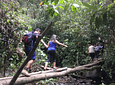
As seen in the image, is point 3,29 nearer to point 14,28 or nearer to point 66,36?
point 14,28

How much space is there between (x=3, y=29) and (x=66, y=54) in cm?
662

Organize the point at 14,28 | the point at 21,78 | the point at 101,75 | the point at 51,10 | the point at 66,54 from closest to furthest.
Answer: the point at 51,10 → the point at 21,78 → the point at 14,28 → the point at 101,75 → the point at 66,54

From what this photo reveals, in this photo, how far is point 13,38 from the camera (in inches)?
192

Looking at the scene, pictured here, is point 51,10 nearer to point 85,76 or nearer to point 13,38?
point 13,38

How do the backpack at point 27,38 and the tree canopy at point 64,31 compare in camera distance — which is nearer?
the backpack at point 27,38

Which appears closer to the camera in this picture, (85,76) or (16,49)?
(16,49)

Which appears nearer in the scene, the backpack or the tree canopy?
the backpack

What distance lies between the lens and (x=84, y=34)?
29.1 ft

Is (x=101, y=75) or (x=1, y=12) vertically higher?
(x=1, y=12)

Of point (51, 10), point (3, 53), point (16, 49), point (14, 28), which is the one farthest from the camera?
point (16, 49)

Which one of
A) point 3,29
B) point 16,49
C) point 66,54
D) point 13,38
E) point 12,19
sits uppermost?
point 12,19

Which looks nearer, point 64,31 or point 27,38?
point 27,38

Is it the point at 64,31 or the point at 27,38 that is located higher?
the point at 27,38

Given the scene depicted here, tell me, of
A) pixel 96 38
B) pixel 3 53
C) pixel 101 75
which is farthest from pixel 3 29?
pixel 101 75
